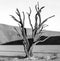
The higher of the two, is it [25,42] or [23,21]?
[23,21]

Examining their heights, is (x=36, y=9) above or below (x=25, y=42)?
above

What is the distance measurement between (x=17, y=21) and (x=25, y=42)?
3.59 meters

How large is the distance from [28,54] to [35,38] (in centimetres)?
278

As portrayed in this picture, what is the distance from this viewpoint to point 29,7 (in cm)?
3647

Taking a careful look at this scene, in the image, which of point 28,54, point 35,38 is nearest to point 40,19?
point 35,38

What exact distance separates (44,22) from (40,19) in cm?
89

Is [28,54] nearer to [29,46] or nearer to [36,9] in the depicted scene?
[29,46]

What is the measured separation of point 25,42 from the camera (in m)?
36.5

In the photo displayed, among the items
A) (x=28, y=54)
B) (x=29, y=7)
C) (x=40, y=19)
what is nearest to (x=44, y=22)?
(x=40, y=19)

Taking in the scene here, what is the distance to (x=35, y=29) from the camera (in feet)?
119

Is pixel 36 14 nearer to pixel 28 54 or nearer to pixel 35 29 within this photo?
pixel 35 29

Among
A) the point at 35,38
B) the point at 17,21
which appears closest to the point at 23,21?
the point at 17,21

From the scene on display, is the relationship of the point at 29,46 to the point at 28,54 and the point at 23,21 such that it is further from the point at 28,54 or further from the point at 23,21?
the point at 23,21

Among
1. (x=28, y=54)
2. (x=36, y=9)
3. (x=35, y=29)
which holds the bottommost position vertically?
(x=28, y=54)
